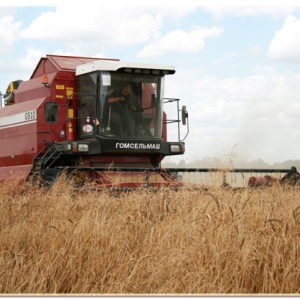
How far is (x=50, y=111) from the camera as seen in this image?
1169 centimetres

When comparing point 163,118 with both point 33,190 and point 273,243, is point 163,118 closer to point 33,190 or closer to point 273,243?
point 33,190

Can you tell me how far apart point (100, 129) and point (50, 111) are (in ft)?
3.17

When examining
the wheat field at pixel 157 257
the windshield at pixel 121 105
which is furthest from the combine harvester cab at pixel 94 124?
the wheat field at pixel 157 257

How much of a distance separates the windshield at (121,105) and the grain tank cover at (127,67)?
98 mm

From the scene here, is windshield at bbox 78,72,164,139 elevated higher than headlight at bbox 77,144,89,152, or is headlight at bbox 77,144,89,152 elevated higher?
windshield at bbox 78,72,164,139

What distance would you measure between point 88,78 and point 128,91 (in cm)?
90

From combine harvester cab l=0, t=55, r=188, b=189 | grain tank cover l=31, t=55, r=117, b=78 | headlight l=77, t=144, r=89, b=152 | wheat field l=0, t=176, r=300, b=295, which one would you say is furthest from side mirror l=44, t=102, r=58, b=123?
wheat field l=0, t=176, r=300, b=295

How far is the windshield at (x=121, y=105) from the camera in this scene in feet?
38.6

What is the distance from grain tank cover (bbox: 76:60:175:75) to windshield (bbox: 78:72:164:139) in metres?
0.10

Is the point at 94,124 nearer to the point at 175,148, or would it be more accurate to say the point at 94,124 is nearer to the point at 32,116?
the point at 32,116

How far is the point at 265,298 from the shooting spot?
4.23 meters

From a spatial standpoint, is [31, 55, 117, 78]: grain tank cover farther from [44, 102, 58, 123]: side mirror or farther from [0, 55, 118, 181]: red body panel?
[44, 102, 58, 123]: side mirror

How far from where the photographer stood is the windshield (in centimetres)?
1177

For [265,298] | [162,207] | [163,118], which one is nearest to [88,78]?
[163,118]
